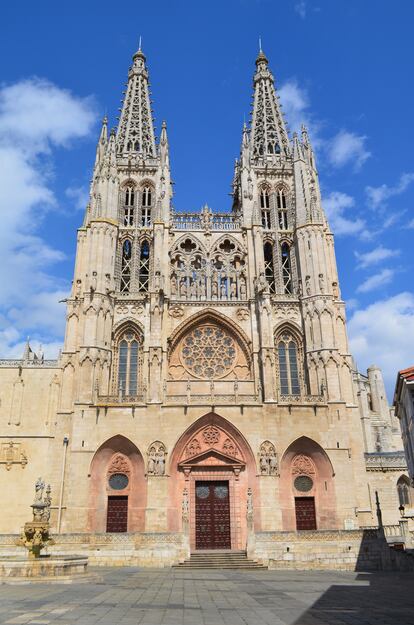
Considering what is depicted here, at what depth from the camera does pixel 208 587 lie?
13383mm

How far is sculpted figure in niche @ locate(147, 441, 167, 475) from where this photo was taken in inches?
1000

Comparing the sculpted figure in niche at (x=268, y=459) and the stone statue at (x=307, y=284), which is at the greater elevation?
the stone statue at (x=307, y=284)

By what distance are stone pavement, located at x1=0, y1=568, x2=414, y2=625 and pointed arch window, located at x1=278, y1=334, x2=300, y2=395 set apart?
15719 mm

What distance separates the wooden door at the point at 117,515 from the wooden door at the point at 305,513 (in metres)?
8.92

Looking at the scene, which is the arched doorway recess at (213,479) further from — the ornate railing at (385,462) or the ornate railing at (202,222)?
the ornate railing at (202,222)

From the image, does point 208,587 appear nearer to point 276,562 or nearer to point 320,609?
point 320,609

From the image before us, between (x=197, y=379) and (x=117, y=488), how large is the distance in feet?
24.2

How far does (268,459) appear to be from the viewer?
1019 inches

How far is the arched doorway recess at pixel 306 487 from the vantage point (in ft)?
85.7

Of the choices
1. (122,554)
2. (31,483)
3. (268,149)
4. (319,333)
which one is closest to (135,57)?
(268,149)

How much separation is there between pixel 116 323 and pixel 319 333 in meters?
11.9

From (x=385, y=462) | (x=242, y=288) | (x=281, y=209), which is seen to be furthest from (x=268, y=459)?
(x=281, y=209)

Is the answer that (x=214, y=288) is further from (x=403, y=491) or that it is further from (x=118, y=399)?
(x=403, y=491)

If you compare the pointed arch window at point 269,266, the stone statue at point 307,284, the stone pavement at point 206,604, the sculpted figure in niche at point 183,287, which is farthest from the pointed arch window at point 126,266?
the stone pavement at point 206,604
